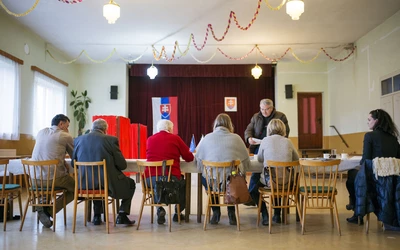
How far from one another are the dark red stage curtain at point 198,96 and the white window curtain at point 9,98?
456cm

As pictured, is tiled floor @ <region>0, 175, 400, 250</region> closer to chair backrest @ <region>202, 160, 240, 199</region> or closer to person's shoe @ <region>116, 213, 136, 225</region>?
person's shoe @ <region>116, 213, 136, 225</region>

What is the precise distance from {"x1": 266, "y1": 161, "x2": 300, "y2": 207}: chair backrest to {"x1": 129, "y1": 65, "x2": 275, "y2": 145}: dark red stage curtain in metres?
7.81

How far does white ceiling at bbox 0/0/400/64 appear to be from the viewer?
6.57 metres

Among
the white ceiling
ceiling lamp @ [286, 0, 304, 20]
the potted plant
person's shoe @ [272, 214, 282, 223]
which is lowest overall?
person's shoe @ [272, 214, 282, 223]

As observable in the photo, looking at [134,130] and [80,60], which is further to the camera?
[80,60]

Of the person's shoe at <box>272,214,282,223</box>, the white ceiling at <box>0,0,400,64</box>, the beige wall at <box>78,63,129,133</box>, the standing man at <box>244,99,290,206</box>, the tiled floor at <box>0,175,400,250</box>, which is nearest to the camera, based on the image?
the tiled floor at <box>0,175,400,250</box>

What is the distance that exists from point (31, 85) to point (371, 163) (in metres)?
7.14

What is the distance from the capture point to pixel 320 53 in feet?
33.1

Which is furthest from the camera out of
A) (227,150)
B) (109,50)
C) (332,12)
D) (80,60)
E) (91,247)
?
(80,60)

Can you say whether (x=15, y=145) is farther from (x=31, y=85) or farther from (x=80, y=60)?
(x=80, y=60)

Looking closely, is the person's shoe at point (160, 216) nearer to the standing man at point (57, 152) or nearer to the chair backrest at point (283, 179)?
the standing man at point (57, 152)

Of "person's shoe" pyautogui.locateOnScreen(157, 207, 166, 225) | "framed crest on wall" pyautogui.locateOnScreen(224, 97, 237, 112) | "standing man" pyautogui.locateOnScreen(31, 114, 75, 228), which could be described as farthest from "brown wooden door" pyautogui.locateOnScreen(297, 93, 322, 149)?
"standing man" pyautogui.locateOnScreen(31, 114, 75, 228)

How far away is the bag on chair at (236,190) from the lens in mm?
3621

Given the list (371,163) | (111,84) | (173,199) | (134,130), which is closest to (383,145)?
(371,163)
